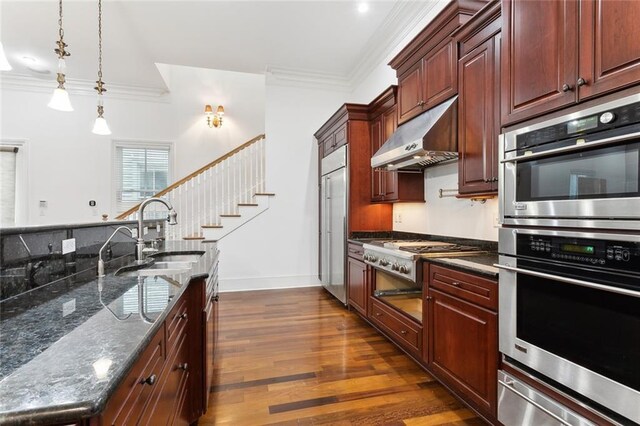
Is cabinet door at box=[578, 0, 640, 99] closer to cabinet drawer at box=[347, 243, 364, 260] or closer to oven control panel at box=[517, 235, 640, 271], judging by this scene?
oven control panel at box=[517, 235, 640, 271]

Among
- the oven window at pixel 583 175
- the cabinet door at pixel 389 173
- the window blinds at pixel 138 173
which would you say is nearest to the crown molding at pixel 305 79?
the cabinet door at pixel 389 173

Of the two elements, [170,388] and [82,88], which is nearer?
[170,388]

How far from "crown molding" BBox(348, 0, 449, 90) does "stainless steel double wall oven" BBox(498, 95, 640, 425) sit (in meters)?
2.40

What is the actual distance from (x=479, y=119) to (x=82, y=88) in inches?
256

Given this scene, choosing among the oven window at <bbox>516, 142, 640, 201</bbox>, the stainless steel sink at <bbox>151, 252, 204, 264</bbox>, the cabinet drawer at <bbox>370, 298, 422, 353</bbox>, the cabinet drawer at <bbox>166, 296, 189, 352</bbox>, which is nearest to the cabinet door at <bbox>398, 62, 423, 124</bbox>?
the oven window at <bbox>516, 142, 640, 201</bbox>

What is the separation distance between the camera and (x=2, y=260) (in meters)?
1.24

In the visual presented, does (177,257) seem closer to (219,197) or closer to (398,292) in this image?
(398,292)

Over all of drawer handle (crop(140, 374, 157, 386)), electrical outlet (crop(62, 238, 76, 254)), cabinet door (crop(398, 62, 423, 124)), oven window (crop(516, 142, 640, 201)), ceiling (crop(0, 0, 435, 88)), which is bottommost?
drawer handle (crop(140, 374, 157, 386))

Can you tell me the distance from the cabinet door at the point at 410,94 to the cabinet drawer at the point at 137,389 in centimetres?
262

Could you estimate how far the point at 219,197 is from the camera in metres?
5.21

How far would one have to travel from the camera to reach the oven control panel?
1149 millimetres

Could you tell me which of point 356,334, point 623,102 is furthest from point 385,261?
point 623,102

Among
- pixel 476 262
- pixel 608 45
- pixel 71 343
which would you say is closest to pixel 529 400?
pixel 476 262

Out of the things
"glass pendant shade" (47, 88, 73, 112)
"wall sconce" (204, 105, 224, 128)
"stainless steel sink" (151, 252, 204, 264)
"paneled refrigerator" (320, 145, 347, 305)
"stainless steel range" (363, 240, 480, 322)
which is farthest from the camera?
"wall sconce" (204, 105, 224, 128)
